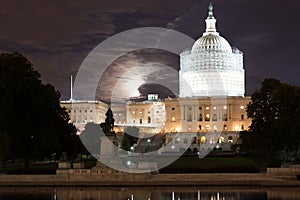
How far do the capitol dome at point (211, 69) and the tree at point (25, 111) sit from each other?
103 m

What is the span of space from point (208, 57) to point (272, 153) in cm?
10354

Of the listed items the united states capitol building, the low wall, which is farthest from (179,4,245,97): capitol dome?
the low wall

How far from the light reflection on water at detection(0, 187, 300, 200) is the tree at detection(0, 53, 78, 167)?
15.0 metres

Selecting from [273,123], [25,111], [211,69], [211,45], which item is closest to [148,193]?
[25,111]

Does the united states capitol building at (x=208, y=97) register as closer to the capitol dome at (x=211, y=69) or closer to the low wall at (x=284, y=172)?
the capitol dome at (x=211, y=69)

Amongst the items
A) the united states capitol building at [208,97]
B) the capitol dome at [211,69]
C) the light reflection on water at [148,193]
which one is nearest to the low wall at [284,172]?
the light reflection on water at [148,193]

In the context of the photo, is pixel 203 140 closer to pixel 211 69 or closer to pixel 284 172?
pixel 211 69

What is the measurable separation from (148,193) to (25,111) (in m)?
23.4

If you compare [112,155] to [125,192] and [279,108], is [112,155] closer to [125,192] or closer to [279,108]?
[125,192]

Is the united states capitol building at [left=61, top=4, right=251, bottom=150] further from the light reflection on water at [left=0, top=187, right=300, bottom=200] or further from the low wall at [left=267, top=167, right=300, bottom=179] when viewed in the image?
the light reflection on water at [left=0, top=187, right=300, bottom=200]

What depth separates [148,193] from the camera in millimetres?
34844

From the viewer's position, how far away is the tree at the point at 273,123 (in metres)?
54.3

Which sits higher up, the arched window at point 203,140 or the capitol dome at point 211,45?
the capitol dome at point 211,45

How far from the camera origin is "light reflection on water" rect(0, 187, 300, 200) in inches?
1268
